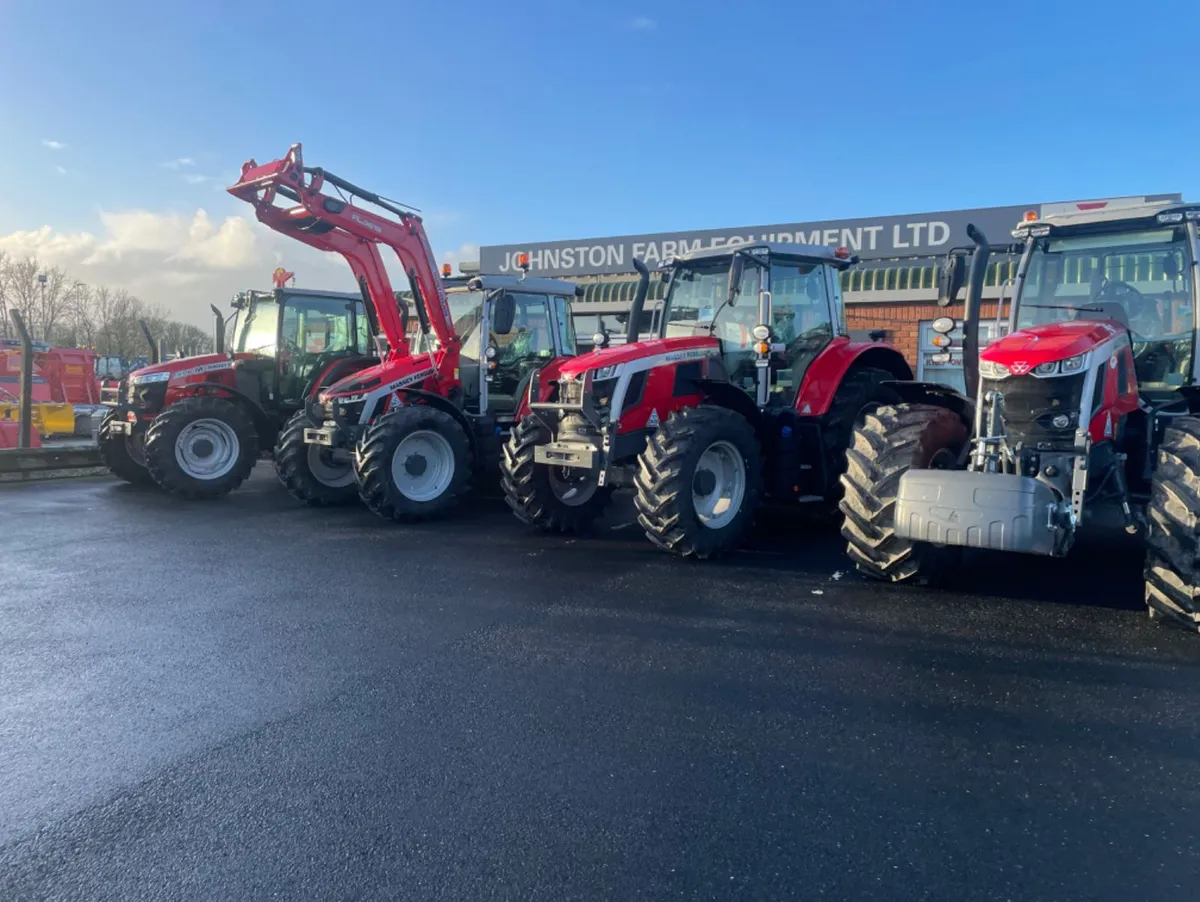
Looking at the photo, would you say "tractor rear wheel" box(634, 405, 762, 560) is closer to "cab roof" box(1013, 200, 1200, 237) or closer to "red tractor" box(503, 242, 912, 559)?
"red tractor" box(503, 242, 912, 559)

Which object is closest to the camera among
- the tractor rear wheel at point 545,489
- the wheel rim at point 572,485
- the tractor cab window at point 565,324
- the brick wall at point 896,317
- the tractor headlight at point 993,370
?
the tractor headlight at point 993,370

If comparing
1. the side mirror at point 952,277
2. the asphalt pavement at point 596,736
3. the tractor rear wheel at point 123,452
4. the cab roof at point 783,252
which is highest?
the cab roof at point 783,252

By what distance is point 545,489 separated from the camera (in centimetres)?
815

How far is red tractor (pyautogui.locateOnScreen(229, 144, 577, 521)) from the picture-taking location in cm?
908

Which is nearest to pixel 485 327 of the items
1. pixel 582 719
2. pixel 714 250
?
pixel 714 250

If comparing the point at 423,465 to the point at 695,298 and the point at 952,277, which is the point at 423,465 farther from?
the point at 952,277

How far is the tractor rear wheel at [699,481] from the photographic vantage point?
6.79 meters

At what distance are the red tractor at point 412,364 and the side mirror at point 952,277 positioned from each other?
4.38 m

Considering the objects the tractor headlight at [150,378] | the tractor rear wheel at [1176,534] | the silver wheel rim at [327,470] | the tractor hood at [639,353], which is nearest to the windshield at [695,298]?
the tractor hood at [639,353]

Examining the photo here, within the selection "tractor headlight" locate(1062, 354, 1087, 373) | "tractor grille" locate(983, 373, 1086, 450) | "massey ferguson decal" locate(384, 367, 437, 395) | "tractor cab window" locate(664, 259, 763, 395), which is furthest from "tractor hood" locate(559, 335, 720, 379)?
"tractor headlight" locate(1062, 354, 1087, 373)

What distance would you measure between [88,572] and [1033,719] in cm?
671

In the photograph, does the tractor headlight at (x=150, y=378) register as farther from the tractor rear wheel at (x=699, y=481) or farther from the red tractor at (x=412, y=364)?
the tractor rear wheel at (x=699, y=481)

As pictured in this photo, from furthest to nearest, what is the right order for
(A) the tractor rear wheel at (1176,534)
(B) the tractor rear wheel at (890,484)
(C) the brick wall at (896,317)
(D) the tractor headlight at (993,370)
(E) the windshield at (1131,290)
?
A: (C) the brick wall at (896,317), (E) the windshield at (1131,290), (B) the tractor rear wheel at (890,484), (D) the tractor headlight at (993,370), (A) the tractor rear wheel at (1176,534)

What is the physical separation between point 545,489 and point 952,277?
393 cm
